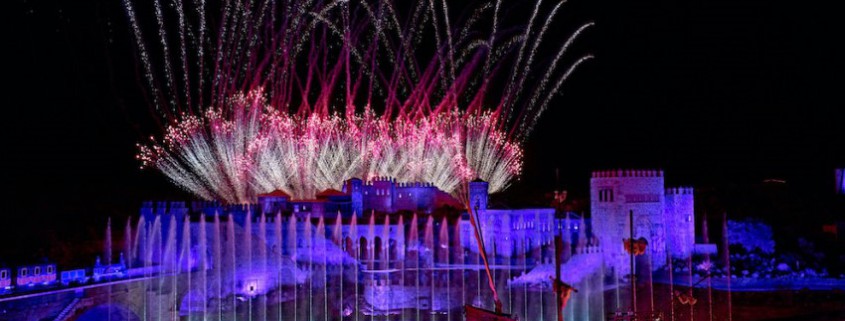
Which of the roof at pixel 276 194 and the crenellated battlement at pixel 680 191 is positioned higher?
the roof at pixel 276 194

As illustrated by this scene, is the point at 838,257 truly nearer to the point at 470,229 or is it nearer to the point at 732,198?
the point at 732,198

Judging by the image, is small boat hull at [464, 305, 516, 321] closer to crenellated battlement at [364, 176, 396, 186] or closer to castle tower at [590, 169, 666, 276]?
castle tower at [590, 169, 666, 276]

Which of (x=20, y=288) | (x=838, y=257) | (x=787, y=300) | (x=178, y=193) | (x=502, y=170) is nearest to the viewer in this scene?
(x=20, y=288)

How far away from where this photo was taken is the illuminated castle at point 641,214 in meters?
40.3

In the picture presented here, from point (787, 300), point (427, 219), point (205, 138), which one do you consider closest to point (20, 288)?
point (205, 138)

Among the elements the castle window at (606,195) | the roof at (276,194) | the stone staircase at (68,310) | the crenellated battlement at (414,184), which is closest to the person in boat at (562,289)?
the stone staircase at (68,310)

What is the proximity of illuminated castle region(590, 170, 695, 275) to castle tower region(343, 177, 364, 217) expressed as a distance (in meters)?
15.0

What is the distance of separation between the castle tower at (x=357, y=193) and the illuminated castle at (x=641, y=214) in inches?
590

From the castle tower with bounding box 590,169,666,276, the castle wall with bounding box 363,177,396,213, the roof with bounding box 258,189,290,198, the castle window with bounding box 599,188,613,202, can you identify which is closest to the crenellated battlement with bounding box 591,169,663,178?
the castle tower with bounding box 590,169,666,276

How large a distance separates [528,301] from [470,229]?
10.2 meters

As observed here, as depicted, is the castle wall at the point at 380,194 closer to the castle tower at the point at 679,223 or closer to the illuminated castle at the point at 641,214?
the illuminated castle at the point at 641,214

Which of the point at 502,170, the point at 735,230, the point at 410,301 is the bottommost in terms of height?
the point at 410,301

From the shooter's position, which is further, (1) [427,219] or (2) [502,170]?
(2) [502,170]

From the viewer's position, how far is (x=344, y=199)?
50094mm
